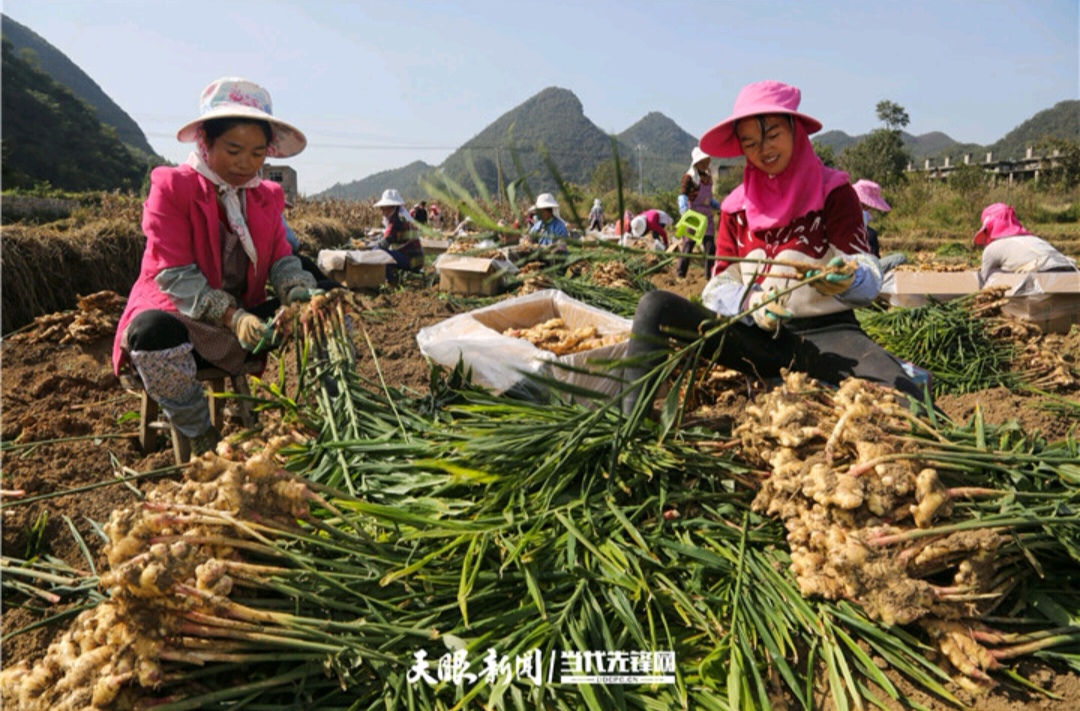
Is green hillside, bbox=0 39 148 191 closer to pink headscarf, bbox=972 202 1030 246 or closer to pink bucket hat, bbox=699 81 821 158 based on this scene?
pink headscarf, bbox=972 202 1030 246

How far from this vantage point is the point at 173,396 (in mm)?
2100

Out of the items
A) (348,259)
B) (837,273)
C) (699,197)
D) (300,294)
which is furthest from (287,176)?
(837,273)

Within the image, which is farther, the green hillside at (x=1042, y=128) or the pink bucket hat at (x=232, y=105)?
the green hillside at (x=1042, y=128)

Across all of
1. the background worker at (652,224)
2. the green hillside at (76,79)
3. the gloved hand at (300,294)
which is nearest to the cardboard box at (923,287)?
the gloved hand at (300,294)

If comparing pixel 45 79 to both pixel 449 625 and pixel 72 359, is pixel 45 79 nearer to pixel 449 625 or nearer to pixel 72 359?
pixel 72 359

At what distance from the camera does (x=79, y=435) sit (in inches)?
109

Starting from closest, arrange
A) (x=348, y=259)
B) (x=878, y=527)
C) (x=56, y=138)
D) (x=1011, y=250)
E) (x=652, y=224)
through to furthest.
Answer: (x=878, y=527), (x=1011, y=250), (x=348, y=259), (x=652, y=224), (x=56, y=138)

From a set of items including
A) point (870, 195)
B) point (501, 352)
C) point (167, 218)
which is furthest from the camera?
point (870, 195)

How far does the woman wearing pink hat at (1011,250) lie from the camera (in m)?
4.24

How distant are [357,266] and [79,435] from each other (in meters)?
4.69

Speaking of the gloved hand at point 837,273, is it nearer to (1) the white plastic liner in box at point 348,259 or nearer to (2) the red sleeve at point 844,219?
(2) the red sleeve at point 844,219

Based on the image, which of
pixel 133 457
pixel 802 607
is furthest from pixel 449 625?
pixel 133 457

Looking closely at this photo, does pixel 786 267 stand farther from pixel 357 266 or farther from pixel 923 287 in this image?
pixel 357 266

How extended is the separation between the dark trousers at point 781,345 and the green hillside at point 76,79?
80310 millimetres
